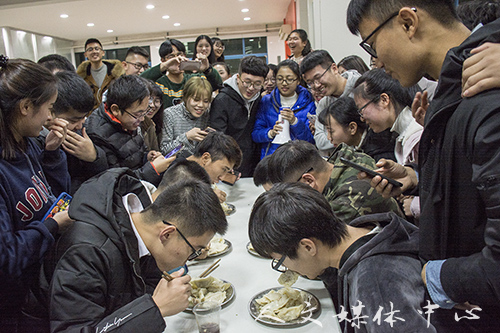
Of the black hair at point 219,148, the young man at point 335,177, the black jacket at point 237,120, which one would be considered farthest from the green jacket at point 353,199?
the black jacket at point 237,120

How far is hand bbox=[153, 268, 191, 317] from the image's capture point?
1.19 metres

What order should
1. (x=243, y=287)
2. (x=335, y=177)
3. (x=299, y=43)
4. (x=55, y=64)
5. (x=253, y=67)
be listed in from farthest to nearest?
(x=299, y=43)
(x=253, y=67)
(x=55, y=64)
(x=335, y=177)
(x=243, y=287)

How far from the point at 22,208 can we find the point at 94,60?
3.18 metres

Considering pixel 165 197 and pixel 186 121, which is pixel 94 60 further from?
pixel 165 197

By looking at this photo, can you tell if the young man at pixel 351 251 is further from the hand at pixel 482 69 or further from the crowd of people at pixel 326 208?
the hand at pixel 482 69

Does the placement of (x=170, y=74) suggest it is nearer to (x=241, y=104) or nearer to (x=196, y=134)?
(x=241, y=104)

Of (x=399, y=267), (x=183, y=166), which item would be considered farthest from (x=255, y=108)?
(x=399, y=267)

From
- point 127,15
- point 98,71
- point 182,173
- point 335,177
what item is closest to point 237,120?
point 182,173

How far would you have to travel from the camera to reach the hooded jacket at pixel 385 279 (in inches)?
Answer: 39.3

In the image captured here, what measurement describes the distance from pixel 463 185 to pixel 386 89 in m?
1.34

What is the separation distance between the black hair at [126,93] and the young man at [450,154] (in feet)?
5.40

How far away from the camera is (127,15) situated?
9.27 metres

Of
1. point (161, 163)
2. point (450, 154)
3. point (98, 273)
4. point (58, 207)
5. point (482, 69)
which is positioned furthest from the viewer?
point (161, 163)

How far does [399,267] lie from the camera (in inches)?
43.3
